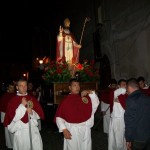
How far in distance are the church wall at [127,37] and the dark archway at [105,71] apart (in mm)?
243

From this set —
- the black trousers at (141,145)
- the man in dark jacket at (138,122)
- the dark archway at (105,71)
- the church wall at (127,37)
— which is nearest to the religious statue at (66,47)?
the church wall at (127,37)

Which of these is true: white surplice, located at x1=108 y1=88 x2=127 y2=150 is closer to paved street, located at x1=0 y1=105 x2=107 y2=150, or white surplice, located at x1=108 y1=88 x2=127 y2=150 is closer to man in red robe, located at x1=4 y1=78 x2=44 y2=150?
paved street, located at x1=0 y1=105 x2=107 y2=150

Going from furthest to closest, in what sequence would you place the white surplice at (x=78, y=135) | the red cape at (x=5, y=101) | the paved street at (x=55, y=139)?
the red cape at (x=5, y=101) → the paved street at (x=55, y=139) → the white surplice at (x=78, y=135)

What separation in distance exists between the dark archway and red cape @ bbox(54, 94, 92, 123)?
7549 mm

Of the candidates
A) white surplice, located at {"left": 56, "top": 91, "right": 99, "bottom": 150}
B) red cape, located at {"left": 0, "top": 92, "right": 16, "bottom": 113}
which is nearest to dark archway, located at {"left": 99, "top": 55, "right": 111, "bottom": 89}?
red cape, located at {"left": 0, "top": 92, "right": 16, "bottom": 113}

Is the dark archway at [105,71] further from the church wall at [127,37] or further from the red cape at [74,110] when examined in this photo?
the red cape at [74,110]

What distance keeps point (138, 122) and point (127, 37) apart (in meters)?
7.34

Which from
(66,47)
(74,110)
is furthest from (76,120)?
(66,47)

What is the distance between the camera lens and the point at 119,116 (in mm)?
7000

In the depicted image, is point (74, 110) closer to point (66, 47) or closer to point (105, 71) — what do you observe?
point (66, 47)

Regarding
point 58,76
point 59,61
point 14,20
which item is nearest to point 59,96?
point 58,76

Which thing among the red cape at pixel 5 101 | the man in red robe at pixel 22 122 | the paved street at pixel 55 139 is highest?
the red cape at pixel 5 101

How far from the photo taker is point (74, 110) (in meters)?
5.57

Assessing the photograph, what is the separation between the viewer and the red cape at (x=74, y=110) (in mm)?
5516
